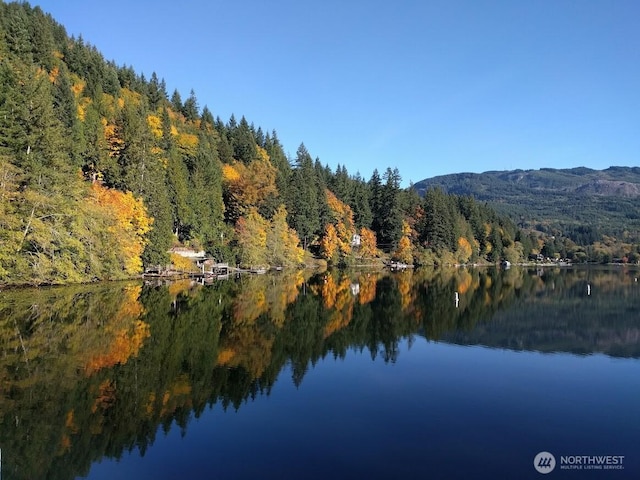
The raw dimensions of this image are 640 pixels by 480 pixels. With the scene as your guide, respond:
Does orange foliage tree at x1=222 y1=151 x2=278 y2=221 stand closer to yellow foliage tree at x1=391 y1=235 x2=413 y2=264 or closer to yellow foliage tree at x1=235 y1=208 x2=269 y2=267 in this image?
yellow foliage tree at x1=235 y1=208 x2=269 y2=267

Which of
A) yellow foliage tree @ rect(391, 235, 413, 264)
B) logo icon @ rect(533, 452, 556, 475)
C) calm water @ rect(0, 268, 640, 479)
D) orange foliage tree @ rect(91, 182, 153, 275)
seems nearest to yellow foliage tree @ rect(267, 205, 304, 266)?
yellow foliage tree @ rect(391, 235, 413, 264)

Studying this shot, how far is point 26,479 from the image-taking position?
10.7 meters

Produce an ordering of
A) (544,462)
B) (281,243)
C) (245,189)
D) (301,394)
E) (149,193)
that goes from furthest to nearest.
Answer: (281,243), (245,189), (149,193), (301,394), (544,462)

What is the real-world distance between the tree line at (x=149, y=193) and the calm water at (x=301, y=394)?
10813 millimetres

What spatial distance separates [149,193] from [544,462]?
195 ft

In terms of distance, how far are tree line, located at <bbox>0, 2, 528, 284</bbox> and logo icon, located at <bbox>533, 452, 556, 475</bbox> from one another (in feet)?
130

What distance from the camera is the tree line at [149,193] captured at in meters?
43.6

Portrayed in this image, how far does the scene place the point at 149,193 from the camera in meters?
63.8

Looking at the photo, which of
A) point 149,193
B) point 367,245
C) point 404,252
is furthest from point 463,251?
point 149,193

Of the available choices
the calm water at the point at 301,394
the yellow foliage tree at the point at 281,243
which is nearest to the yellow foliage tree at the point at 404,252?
the yellow foliage tree at the point at 281,243

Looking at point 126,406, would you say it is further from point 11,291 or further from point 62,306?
point 11,291

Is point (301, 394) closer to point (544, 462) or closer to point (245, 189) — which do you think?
point (544, 462)

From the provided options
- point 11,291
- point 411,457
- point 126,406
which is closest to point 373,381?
point 411,457

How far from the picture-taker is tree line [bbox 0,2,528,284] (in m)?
43.6
